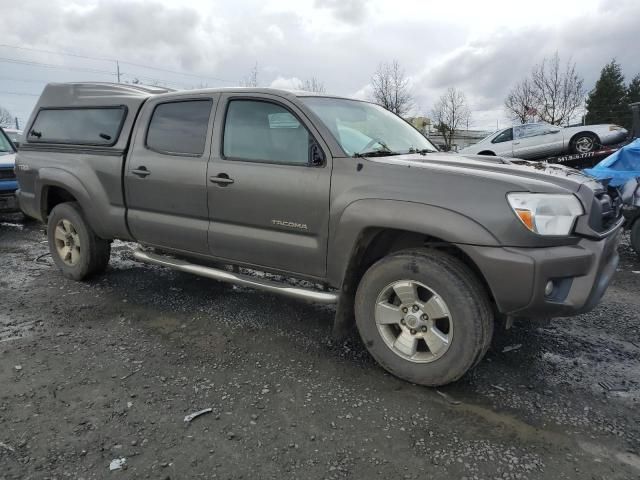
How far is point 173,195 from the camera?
12.9ft

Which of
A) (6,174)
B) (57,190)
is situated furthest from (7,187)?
(57,190)

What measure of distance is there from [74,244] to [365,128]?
3.40 meters

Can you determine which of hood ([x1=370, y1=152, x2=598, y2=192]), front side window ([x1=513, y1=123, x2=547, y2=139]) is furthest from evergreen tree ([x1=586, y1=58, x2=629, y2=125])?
hood ([x1=370, y1=152, x2=598, y2=192])

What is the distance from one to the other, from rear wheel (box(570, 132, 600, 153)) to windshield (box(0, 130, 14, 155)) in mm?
13558

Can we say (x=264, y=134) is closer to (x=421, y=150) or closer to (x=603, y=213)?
(x=421, y=150)

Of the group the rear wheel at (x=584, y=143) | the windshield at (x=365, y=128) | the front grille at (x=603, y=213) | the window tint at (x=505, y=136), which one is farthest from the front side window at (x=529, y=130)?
the front grille at (x=603, y=213)

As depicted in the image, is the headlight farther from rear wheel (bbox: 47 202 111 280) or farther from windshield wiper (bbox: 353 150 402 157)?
rear wheel (bbox: 47 202 111 280)

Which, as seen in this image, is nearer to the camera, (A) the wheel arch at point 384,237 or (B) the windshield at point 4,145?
(A) the wheel arch at point 384,237

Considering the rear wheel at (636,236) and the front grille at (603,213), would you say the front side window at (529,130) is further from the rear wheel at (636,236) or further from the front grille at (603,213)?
the front grille at (603,213)

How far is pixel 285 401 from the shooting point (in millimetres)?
2781

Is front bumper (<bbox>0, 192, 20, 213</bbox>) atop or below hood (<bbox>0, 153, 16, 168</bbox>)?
below

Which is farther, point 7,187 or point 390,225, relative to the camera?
point 7,187

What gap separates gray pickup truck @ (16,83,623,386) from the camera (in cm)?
259

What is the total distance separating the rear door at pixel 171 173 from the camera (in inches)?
150
